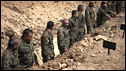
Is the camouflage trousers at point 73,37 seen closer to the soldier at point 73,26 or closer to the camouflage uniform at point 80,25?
the soldier at point 73,26

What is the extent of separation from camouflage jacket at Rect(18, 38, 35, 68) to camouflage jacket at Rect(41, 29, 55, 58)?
687 millimetres

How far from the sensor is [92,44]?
622 centimetres

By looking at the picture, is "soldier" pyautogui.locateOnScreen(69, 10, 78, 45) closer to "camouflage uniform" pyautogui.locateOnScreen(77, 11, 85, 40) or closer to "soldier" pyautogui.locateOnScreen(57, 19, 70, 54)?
"camouflage uniform" pyautogui.locateOnScreen(77, 11, 85, 40)

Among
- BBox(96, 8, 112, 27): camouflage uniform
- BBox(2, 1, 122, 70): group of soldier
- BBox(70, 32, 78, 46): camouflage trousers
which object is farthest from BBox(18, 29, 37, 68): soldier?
BBox(96, 8, 112, 27): camouflage uniform

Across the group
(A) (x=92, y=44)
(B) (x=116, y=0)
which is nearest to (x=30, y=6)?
(A) (x=92, y=44)

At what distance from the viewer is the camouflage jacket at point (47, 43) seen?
15.2 feet

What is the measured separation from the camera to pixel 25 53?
3.94 m

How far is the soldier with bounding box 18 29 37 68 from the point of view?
3838 millimetres

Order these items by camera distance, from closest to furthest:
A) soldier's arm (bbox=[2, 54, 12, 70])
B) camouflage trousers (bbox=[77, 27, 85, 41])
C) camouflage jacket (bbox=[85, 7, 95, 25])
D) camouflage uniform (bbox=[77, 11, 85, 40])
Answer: soldier's arm (bbox=[2, 54, 12, 70]) < camouflage uniform (bbox=[77, 11, 85, 40]) < camouflage trousers (bbox=[77, 27, 85, 41]) < camouflage jacket (bbox=[85, 7, 95, 25])

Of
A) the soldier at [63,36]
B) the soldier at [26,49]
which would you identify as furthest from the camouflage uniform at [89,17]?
the soldier at [26,49]

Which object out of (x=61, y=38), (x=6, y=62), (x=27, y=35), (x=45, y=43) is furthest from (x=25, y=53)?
(x=61, y=38)

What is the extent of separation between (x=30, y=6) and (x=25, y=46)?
160 inches

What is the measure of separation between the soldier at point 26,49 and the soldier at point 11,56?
1.43 ft

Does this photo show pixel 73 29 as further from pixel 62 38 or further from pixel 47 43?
pixel 47 43
